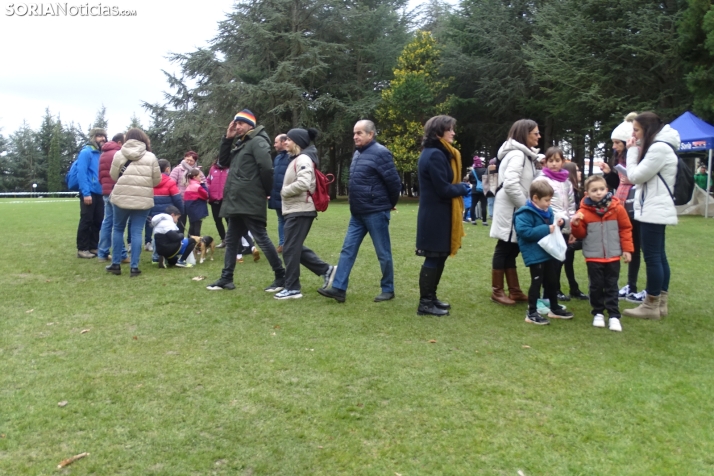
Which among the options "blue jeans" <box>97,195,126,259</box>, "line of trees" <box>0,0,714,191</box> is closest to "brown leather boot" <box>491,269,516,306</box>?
"blue jeans" <box>97,195,126,259</box>

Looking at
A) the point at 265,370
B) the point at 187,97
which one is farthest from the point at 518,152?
the point at 187,97

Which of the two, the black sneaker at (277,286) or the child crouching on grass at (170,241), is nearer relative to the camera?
the black sneaker at (277,286)

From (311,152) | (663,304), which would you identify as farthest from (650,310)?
(311,152)

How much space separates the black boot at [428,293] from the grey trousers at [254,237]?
6.11 ft

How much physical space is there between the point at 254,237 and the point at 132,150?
226 cm

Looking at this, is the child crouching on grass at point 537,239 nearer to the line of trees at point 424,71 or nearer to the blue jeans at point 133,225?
the blue jeans at point 133,225

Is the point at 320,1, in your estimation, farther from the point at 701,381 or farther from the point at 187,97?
the point at 701,381

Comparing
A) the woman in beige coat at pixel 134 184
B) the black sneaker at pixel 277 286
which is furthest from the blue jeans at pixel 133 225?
the black sneaker at pixel 277 286

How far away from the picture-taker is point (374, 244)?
6.19m

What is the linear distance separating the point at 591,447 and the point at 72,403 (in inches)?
121

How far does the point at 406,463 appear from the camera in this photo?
9.58 ft

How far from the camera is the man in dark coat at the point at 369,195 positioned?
614 centimetres

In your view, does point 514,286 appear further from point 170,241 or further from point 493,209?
point 170,241

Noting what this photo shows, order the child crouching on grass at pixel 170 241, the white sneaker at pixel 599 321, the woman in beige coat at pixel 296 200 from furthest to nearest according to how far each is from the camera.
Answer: the child crouching on grass at pixel 170 241 < the woman in beige coat at pixel 296 200 < the white sneaker at pixel 599 321
